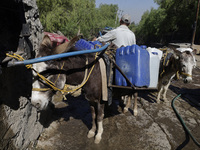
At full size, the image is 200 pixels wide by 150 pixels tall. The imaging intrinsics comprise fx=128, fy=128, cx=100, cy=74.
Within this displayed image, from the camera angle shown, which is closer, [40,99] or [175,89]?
[40,99]

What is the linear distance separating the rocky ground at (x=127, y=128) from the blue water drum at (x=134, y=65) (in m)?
1.47

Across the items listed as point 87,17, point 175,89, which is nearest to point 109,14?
point 87,17

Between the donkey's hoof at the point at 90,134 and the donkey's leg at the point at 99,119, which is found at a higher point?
the donkey's leg at the point at 99,119

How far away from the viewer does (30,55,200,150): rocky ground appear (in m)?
2.89

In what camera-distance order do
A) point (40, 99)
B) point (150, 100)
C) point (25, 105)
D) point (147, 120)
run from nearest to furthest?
1. point (40, 99)
2. point (25, 105)
3. point (147, 120)
4. point (150, 100)

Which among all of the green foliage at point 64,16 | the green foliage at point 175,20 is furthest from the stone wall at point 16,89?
the green foliage at point 175,20

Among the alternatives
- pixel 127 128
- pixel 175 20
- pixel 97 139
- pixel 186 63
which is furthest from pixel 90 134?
pixel 175 20

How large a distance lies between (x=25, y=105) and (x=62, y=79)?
968 millimetres

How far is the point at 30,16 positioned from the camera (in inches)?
95.9

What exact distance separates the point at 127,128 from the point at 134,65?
1.94 metres

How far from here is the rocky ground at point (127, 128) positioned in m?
2.89

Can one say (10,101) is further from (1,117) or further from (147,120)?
(147,120)

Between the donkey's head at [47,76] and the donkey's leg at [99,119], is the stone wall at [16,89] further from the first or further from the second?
the donkey's leg at [99,119]

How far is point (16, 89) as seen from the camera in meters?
2.12
